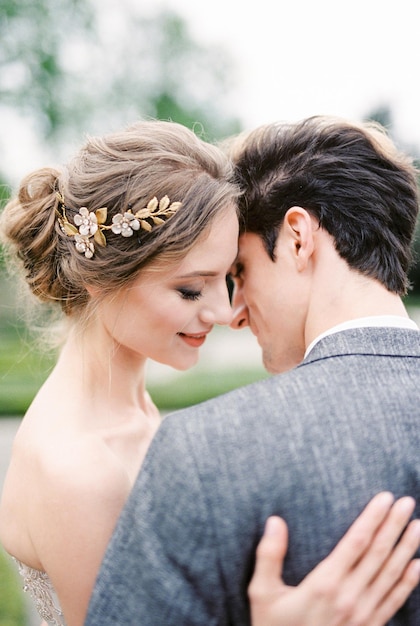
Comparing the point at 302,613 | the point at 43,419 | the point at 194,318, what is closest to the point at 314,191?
the point at 194,318

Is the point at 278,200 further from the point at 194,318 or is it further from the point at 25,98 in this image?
the point at 25,98

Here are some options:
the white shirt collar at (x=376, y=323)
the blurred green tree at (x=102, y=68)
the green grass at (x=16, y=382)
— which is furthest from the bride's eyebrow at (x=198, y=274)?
the blurred green tree at (x=102, y=68)

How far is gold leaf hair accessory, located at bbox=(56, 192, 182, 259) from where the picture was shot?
2203 millimetres

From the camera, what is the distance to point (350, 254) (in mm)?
2156

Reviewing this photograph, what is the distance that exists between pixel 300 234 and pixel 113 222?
0.59m

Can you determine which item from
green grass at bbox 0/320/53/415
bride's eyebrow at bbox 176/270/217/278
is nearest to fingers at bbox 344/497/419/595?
bride's eyebrow at bbox 176/270/217/278

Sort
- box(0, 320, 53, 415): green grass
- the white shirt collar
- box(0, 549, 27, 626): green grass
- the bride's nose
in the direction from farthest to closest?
box(0, 320, 53, 415): green grass, box(0, 549, 27, 626): green grass, the bride's nose, the white shirt collar

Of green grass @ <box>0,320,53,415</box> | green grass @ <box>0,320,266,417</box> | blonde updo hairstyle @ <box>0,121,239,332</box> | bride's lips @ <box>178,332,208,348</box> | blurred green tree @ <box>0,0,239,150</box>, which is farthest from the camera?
blurred green tree @ <box>0,0,239,150</box>

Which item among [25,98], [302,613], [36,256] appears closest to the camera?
[302,613]

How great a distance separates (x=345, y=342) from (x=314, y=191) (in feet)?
2.23

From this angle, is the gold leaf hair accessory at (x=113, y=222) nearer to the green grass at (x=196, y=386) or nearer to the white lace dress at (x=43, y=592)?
the white lace dress at (x=43, y=592)

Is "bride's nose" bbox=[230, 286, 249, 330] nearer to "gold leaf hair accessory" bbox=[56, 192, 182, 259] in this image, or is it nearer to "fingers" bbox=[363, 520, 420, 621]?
"gold leaf hair accessory" bbox=[56, 192, 182, 259]

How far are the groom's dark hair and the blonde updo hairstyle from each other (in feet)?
0.48

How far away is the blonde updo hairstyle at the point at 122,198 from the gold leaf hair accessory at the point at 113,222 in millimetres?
20
